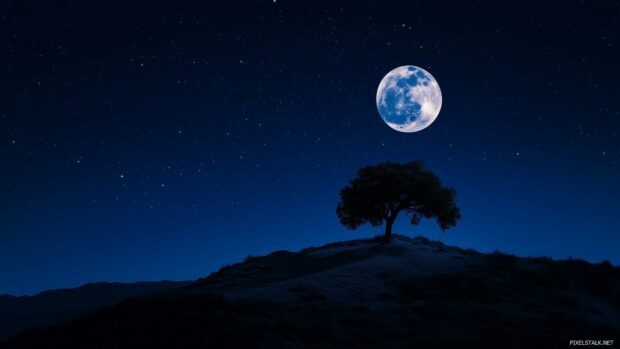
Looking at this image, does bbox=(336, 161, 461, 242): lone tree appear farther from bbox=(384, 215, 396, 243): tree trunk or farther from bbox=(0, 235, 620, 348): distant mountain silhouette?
bbox=(0, 235, 620, 348): distant mountain silhouette

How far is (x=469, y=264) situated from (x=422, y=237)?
700 inches

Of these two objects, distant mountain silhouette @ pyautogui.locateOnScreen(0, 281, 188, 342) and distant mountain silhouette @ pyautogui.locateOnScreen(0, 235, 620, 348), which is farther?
distant mountain silhouette @ pyautogui.locateOnScreen(0, 281, 188, 342)

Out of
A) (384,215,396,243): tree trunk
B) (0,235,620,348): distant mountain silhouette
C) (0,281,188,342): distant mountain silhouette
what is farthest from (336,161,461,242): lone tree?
(0,281,188,342): distant mountain silhouette

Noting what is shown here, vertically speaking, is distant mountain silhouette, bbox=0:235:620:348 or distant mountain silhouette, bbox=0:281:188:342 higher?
distant mountain silhouette, bbox=0:235:620:348

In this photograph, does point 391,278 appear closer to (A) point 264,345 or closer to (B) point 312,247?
(A) point 264,345

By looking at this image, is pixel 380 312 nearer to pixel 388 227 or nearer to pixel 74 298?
pixel 388 227

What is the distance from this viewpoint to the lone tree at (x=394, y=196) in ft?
135

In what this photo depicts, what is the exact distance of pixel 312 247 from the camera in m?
50.1

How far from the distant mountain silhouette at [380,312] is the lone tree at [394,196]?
25.7ft

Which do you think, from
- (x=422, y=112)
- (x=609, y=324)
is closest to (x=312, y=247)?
(x=422, y=112)

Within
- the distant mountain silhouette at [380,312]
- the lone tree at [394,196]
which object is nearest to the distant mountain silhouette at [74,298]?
the lone tree at [394,196]

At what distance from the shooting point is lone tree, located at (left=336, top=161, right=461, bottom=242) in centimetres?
4103

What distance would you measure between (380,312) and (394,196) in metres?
22.2

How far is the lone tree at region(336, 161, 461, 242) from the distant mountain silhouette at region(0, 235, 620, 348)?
25.7ft
